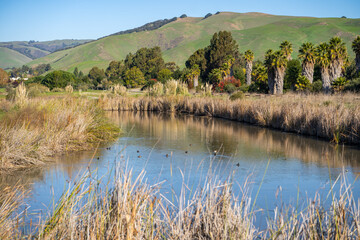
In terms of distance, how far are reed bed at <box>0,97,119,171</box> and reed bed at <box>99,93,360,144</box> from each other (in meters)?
7.66

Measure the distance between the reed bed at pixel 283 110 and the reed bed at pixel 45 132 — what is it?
25.1ft

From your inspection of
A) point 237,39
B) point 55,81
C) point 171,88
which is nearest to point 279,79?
point 171,88

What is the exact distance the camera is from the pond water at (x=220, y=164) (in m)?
7.44

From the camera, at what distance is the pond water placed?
7441 millimetres

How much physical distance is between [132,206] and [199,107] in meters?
23.1

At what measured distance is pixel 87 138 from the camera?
13742 millimetres

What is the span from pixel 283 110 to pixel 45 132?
11.0 metres

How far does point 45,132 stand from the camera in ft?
36.5

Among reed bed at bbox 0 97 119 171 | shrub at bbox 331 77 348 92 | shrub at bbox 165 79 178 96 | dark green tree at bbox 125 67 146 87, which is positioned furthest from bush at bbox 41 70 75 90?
reed bed at bbox 0 97 119 171

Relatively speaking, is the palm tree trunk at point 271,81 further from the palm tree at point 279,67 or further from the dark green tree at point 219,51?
the dark green tree at point 219,51

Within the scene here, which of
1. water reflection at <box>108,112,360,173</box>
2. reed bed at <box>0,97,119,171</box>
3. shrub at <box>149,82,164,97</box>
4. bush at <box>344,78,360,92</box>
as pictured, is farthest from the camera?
shrub at <box>149,82,164,97</box>

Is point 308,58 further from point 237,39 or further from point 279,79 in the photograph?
point 237,39

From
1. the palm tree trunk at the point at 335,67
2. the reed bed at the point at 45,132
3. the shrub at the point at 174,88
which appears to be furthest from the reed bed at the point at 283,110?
the palm tree trunk at the point at 335,67

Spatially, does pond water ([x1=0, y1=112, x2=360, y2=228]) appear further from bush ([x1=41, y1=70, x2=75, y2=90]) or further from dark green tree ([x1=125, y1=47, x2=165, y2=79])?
dark green tree ([x1=125, y1=47, x2=165, y2=79])
